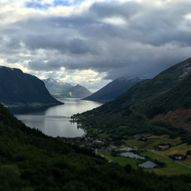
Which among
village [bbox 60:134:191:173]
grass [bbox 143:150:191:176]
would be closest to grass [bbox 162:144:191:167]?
village [bbox 60:134:191:173]

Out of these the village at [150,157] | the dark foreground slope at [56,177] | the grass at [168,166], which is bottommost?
Result: the grass at [168,166]

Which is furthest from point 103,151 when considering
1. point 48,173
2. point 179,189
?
point 48,173

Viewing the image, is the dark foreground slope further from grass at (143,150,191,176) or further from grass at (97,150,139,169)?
grass at (97,150,139,169)

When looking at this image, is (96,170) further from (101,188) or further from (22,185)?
(22,185)

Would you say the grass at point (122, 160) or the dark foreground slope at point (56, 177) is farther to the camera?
the grass at point (122, 160)

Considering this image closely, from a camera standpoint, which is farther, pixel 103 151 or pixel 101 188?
pixel 103 151

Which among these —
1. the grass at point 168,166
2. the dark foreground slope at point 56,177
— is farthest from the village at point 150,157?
the dark foreground slope at point 56,177

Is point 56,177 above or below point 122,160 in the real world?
above

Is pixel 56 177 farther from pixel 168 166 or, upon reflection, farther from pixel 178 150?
pixel 178 150

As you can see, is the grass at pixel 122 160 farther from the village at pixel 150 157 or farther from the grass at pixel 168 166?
the grass at pixel 168 166

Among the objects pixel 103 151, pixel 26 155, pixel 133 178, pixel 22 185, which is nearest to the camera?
pixel 22 185

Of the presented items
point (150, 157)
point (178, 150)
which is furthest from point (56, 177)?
point (178, 150)
